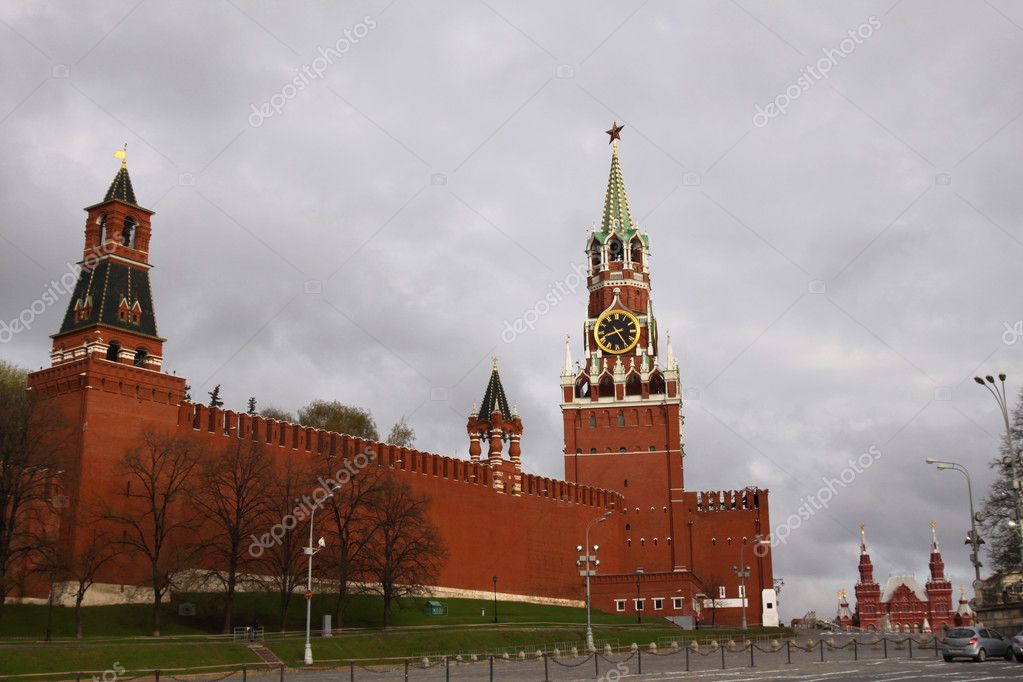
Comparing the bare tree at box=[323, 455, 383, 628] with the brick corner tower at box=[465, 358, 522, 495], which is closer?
the bare tree at box=[323, 455, 383, 628]

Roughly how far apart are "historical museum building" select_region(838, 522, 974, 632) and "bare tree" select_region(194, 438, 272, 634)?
91872 millimetres

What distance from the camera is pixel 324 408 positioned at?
263ft

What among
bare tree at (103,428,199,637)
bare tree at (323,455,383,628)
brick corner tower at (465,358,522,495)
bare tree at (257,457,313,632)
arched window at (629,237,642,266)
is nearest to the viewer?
bare tree at (103,428,199,637)

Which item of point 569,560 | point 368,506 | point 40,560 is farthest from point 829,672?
point 569,560

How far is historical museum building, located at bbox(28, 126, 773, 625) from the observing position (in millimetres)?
50031

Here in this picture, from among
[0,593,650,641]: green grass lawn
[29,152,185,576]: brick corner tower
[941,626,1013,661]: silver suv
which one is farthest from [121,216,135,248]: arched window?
[941,626,1013,661]: silver suv

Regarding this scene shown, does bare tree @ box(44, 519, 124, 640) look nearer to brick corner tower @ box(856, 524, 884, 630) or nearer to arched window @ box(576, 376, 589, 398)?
arched window @ box(576, 376, 589, 398)

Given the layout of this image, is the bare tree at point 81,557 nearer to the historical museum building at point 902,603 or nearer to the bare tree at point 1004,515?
the bare tree at point 1004,515

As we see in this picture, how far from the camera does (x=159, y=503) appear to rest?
49375 millimetres

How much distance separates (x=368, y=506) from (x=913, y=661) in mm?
27243

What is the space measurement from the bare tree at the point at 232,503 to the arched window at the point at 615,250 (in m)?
45.0

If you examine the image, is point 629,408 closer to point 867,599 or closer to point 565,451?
point 565,451

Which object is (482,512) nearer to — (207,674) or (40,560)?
(40,560)

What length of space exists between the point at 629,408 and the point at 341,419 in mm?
21902
